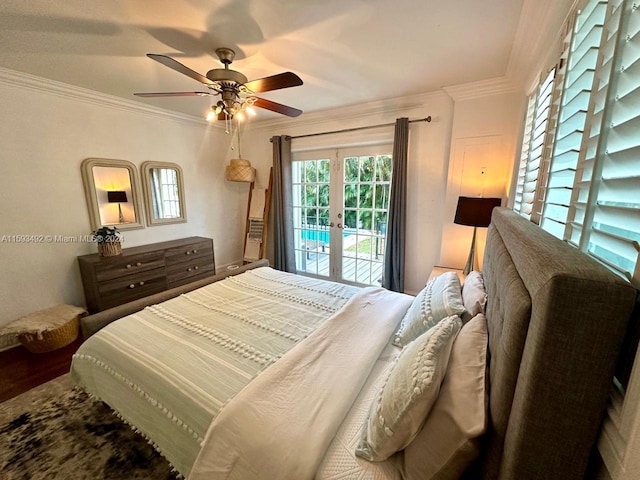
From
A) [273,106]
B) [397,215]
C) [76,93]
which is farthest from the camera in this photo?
[397,215]

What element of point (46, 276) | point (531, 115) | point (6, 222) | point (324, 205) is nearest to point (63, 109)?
point (6, 222)

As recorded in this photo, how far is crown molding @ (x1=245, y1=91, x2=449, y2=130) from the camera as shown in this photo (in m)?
2.75

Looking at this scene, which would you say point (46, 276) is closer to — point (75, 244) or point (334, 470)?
point (75, 244)

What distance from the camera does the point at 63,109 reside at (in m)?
2.55

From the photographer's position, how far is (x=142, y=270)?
9.55 ft

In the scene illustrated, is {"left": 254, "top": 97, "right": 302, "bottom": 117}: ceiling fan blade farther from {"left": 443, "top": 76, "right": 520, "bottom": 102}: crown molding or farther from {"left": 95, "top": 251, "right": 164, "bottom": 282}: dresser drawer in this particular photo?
{"left": 95, "top": 251, "right": 164, "bottom": 282}: dresser drawer

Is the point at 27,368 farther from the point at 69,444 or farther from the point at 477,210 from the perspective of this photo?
the point at 477,210

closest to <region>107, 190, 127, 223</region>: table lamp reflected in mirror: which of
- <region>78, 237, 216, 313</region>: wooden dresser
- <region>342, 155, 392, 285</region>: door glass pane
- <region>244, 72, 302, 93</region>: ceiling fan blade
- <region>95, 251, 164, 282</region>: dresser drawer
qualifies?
<region>78, 237, 216, 313</region>: wooden dresser

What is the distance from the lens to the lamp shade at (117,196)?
296 cm

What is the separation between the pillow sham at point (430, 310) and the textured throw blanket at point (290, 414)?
0.15 metres

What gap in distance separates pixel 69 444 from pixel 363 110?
3.70m

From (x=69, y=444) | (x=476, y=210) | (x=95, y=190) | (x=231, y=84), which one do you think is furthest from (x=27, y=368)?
(x=476, y=210)

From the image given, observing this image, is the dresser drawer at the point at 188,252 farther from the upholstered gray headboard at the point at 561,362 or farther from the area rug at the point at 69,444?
the upholstered gray headboard at the point at 561,362

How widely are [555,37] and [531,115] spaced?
0.57 metres
